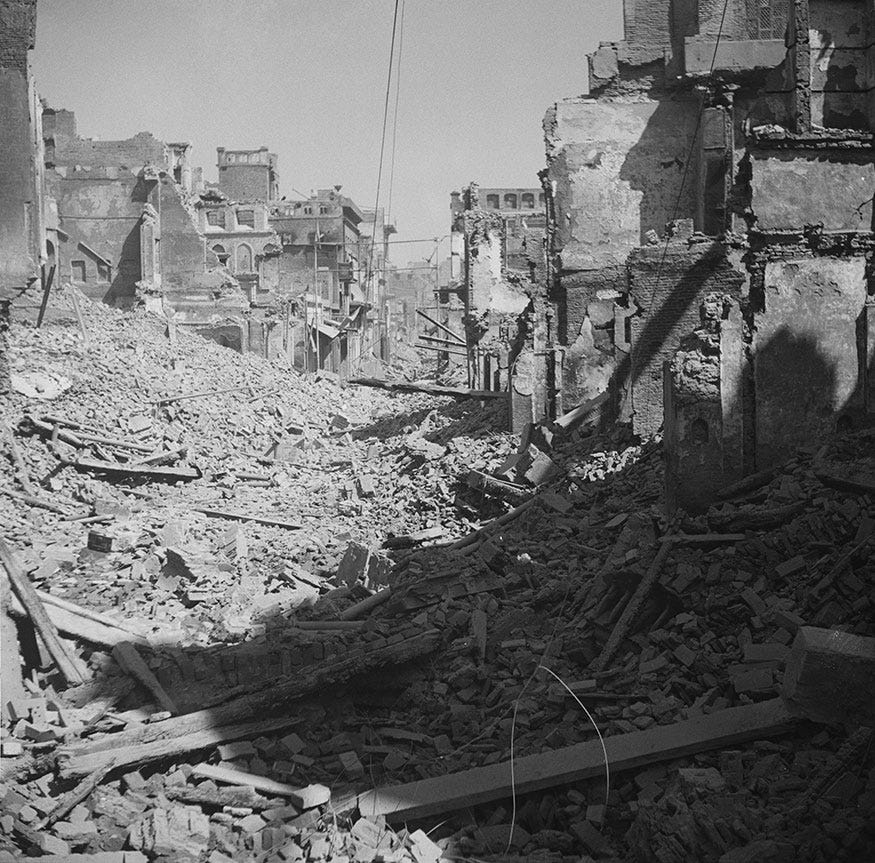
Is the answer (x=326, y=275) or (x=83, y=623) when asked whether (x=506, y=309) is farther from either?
(x=326, y=275)

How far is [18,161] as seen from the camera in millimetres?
23422

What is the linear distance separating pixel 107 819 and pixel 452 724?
7.49ft

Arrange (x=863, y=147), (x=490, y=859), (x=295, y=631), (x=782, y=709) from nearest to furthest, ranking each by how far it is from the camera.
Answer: (x=490, y=859), (x=782, y=709), (x=295, y=631), (x=863, y=147)

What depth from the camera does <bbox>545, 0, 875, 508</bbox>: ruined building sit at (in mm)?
9188

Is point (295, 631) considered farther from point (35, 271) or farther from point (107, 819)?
point (35, 271)

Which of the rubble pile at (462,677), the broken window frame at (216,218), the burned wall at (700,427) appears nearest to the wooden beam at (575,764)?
the rubble pile at (462,677)

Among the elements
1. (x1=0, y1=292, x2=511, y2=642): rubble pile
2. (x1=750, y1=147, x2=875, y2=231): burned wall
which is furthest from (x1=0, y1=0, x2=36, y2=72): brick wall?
(x1=750, y1=147, x2=875, y2=231): burned wall

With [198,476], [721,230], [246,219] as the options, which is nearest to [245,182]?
A: [246,219]

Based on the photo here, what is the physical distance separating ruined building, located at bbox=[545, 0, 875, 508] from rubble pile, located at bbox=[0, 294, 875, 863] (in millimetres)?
848

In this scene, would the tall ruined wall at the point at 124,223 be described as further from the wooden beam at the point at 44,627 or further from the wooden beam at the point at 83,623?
the wooden beam at the point at 44,627

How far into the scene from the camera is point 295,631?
7.70m

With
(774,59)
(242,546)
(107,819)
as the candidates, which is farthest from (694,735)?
→ (774,59)

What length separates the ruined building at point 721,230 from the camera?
30.1ft

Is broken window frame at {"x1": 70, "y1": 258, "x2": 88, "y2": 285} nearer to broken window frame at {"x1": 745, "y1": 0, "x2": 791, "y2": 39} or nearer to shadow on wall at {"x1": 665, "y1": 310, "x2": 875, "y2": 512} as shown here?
broken window frame at {"x1": 745, "y1": 0, "x2": 791, "y2": 39}
